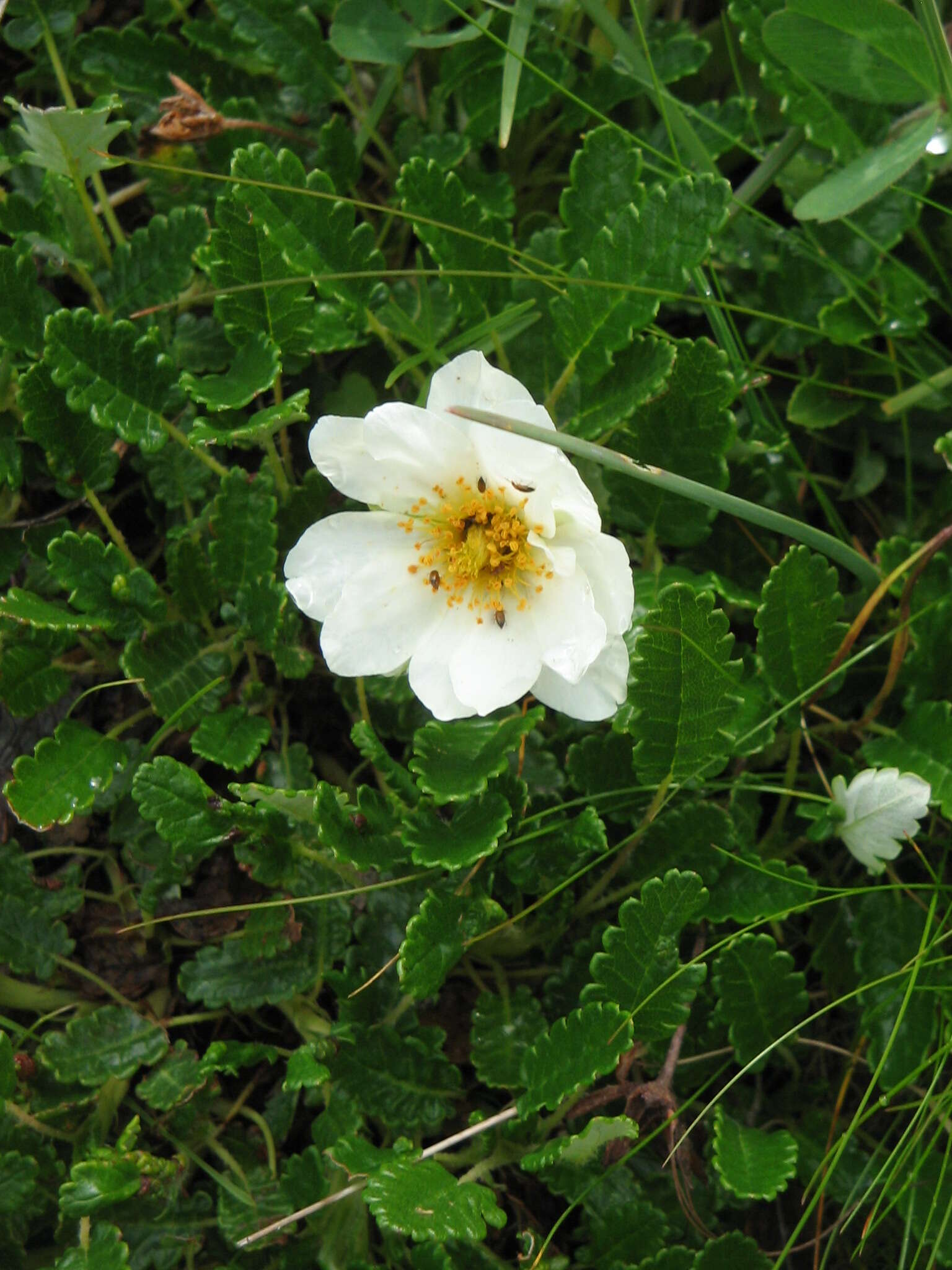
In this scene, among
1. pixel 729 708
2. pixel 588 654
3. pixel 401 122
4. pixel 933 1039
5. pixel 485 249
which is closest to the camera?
pixel 588 654

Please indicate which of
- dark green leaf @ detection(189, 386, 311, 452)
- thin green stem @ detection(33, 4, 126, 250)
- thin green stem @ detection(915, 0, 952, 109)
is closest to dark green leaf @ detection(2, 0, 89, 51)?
thin green stem @ detection(33, 4, 126, 250)

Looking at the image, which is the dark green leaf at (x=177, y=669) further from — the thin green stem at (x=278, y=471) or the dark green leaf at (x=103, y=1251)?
the dark green leaf at (x=103, y=1251)

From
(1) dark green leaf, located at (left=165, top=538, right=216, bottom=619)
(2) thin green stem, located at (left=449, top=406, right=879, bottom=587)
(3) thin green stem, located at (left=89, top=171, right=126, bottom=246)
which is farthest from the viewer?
(3) thin green stem, located at (left=89, top=171, right=126, bottom=246)

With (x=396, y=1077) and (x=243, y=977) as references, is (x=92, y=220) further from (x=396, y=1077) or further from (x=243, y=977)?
(x=396, y=1077)

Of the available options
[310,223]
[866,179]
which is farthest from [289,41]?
[866,179]

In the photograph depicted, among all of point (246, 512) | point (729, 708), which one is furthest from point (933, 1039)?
point (246, 512)

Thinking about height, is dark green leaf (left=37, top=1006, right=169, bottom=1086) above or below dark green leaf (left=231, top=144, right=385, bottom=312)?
below

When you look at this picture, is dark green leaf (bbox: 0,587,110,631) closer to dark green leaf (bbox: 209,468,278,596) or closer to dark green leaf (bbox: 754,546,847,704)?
dark green leaf (bbox: 209,468,278,596)

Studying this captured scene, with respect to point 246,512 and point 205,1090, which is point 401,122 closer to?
point 246,512
